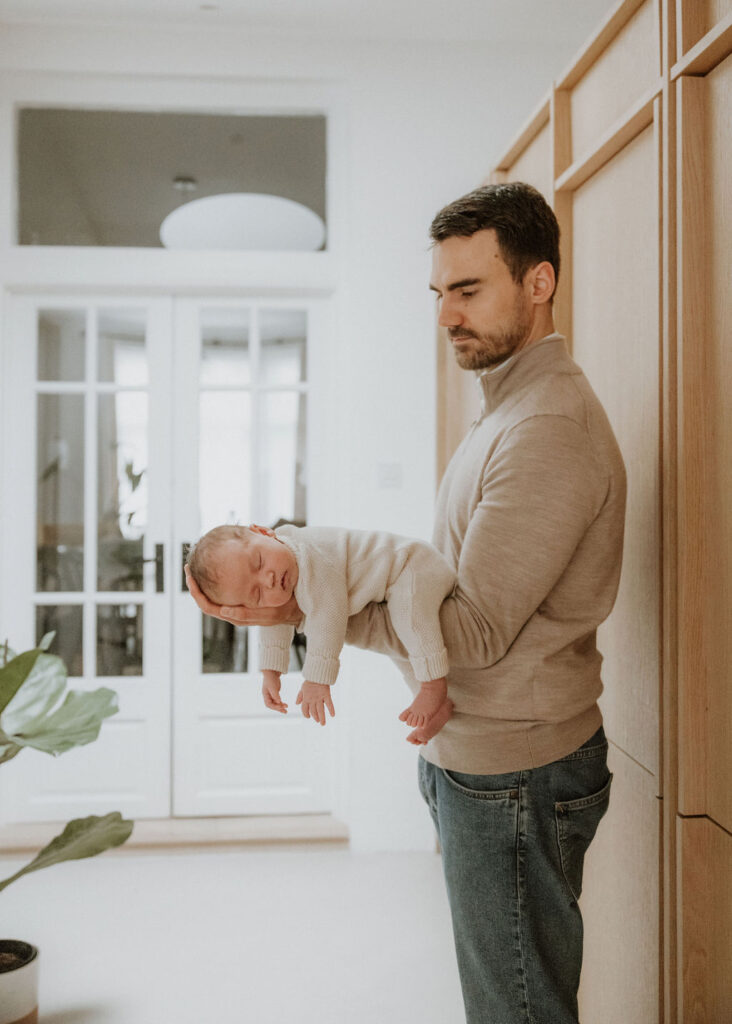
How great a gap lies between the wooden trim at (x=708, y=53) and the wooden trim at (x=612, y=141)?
2.6 inches

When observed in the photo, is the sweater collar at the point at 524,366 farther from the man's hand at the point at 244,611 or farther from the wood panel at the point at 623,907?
the wood panel at the point at 623,907

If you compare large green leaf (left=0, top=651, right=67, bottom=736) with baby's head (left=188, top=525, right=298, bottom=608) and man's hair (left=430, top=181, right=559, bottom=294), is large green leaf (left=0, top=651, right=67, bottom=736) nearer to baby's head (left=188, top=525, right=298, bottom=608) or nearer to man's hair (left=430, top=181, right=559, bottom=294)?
baby's head (left=188, top=525, right=298, bottom=608)

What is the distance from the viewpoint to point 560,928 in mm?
1169

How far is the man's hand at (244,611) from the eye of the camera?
124cm

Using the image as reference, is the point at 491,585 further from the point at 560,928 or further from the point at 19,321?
the point at 19,321

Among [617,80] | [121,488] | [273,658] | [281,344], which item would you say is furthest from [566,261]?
[121,488]

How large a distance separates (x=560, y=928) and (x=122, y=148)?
124 inches

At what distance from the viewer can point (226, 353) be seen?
3.35 meters

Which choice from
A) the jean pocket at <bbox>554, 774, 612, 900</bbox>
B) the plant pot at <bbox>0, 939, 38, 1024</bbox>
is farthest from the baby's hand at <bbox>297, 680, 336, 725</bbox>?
the plant pot at <bbox>0, 939, 38, 1024</bbox>

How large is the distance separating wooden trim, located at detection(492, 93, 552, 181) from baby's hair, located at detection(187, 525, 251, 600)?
1.43m

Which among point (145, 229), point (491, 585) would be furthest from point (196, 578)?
point (145, 229)

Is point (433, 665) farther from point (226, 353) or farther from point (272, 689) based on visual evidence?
point (226, 353)

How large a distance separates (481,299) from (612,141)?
689 mm

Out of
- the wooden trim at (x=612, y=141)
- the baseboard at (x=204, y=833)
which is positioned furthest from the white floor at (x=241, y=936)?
the wooden trim at (x=612, y=141)
